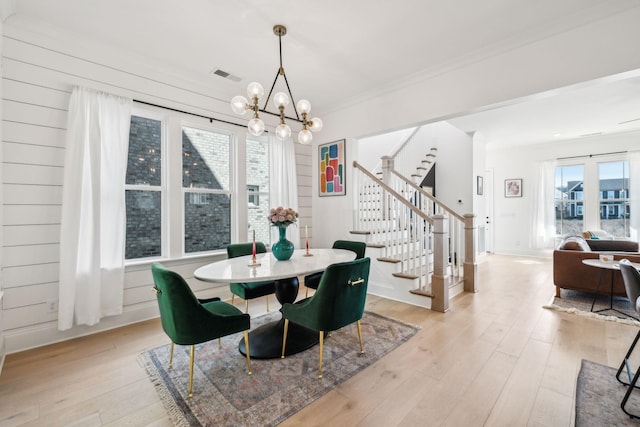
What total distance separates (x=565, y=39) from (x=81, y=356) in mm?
5215

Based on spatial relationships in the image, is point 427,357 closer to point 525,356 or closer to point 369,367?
point 369,367

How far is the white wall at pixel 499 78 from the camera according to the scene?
2.35 meters

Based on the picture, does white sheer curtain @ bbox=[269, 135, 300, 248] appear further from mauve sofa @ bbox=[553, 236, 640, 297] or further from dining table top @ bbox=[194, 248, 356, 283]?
mauve sofa @ bbox=[553, 236, 640, 297]

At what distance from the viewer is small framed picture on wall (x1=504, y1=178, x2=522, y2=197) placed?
7293 mm

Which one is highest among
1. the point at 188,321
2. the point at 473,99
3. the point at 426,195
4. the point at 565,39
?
the point at 565,39

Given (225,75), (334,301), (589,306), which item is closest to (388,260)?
(334,301)

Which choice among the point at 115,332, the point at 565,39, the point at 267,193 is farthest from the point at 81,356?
the point at 565,39

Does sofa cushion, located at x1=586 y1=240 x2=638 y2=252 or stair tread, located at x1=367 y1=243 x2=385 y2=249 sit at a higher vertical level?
stair tread, located at x1=367 y1=243 x2=385 y2=249

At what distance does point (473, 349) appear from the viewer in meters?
2.46

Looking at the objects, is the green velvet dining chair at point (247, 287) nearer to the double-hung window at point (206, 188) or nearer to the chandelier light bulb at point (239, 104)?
the double-hung window at point (206, 188)

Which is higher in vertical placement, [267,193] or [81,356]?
[267,193]

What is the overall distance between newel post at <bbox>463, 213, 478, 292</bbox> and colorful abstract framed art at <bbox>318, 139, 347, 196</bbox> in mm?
1966

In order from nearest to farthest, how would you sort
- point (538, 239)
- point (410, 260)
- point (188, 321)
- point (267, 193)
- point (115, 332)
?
point (188, 321), point (115, 332), point (410, 260), point (267, 193), point (538, 239)

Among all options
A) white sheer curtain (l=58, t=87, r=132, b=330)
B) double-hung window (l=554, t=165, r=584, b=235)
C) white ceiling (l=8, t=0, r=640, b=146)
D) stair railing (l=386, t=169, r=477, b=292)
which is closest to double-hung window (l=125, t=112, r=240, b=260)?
white sheer curtain (l=58, t=87, r=132, b=330)
